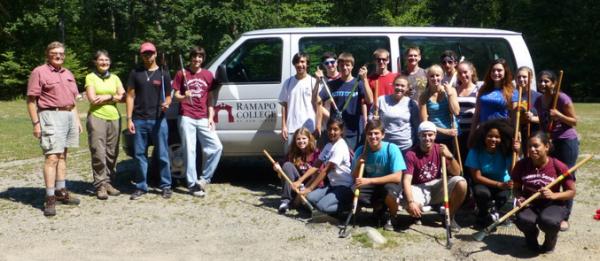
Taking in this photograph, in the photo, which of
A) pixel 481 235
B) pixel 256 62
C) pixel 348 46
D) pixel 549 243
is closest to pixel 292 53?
pixel 256 62

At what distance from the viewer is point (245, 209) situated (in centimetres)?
623

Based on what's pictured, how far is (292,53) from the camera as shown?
6887 millimetres

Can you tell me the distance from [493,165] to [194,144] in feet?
10.5

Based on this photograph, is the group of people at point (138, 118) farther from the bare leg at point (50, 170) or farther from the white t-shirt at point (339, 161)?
the white t-shirt at point (339, 161)

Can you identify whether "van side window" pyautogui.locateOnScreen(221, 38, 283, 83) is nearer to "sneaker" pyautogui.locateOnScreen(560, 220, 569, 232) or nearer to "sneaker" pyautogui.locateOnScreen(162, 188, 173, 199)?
"sneaker" pyautogui.locateOnScreen(162, 188, 173, 199)

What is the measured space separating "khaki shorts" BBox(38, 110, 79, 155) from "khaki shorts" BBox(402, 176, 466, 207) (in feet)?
11.6

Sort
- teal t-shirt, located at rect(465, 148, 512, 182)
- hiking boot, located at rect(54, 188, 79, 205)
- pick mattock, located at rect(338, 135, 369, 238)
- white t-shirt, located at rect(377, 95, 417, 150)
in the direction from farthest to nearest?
hiking boot, located at rect(54, 188, 79, 205) < white t-shirt, located at rect(377, 95, 417, 150) < teal t-shirt, located at rect(465, 148, 512, 182) < pick mattock, located at rect(338, 135, 369, 238)

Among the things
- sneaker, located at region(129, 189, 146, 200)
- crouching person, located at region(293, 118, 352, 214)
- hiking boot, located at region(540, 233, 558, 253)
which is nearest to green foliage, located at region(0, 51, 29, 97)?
sneaker, located at region(129, 189, 146, 200)

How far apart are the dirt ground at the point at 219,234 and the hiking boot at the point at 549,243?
0.07m

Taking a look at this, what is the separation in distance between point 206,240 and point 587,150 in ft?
25.8

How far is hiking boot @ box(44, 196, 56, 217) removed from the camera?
5.96m

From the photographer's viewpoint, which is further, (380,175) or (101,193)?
(101,193)

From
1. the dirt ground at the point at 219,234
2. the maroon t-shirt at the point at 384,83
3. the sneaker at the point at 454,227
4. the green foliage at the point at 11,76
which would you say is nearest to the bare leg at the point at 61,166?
the dirt ground at the point at 219,234

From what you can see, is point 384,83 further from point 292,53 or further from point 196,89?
point 196,89
